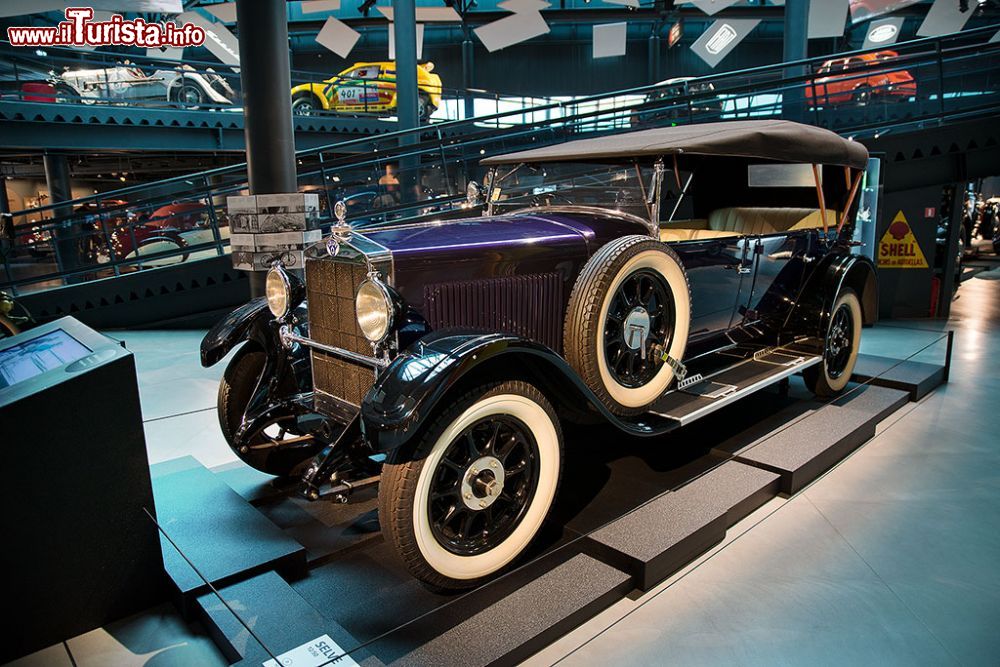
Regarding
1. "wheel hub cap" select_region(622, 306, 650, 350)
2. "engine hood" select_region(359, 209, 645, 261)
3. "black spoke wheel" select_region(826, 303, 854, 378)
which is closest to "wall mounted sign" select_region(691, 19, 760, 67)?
"black spoke wheel" select_region(826, 303, 854, 378)

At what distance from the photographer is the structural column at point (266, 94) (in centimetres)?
527

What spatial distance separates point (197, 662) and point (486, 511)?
42.3 inches

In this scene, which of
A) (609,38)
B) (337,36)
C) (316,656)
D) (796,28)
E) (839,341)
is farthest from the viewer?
(609,38)

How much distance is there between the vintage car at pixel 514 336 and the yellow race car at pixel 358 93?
40.5 feet

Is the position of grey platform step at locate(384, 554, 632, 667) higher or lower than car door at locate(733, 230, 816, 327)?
lower

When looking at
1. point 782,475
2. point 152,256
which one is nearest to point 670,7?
point 152,256

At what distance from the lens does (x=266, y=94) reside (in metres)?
5.46

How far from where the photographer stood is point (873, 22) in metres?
17.6

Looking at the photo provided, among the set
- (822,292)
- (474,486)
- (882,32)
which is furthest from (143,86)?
(882,32)

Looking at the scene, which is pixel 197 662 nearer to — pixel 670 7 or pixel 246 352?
pixel 246 352

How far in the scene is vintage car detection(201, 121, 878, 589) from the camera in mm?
2311

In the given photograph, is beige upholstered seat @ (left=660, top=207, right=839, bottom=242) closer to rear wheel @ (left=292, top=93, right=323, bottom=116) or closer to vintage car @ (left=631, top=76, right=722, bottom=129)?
vintage car @ (left=631, top=76, right=722, bottom=129)

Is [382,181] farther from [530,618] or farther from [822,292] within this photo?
[530,618]

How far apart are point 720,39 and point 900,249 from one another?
1027cm
